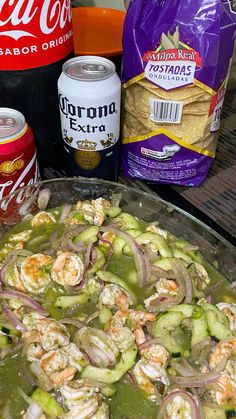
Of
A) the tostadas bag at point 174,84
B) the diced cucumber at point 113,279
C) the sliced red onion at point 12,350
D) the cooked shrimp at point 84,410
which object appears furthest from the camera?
the tostadas bag at point 174,84

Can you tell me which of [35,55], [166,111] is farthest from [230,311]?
[35,55]

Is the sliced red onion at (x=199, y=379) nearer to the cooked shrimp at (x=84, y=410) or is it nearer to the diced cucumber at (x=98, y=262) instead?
the cooked shrimp at (x=84, y=410)

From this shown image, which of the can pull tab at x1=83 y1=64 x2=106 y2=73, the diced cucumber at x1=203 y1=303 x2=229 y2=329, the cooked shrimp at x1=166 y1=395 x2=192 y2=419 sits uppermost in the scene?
the can pull tab at x1=83 y1=64 x2=106 y2=73

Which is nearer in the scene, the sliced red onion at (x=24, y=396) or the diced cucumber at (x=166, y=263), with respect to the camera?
the sliced red onion at (x=24, y=396)

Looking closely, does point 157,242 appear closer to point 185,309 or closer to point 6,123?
point 185,309

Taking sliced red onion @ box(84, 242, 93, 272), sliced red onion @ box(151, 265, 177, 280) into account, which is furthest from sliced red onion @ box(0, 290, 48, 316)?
sliced red onion @ box(151, 265, 177, 280)

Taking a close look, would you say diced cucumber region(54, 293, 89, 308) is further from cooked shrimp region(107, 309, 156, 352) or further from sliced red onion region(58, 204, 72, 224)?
sliced red onion region(58, 204, 72, 224)

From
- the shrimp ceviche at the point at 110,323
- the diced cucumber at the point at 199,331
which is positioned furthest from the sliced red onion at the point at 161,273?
the diced cucumber at the point at 199,331

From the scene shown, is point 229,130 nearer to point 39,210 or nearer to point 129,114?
point 129,114
